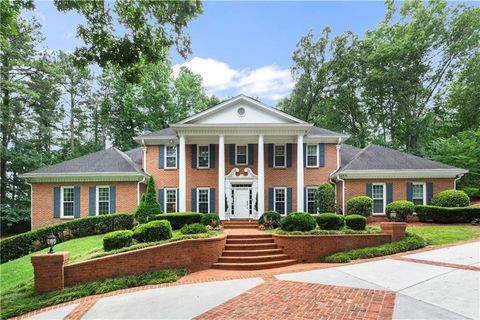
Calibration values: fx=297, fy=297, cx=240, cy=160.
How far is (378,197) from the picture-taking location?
18.1 meters

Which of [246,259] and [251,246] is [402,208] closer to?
[251,246]

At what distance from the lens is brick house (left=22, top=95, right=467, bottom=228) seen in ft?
57.4

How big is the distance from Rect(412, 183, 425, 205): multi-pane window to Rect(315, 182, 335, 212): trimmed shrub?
4951mm

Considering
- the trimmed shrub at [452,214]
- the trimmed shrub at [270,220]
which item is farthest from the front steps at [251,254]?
the trimmed shrub at [452,214]

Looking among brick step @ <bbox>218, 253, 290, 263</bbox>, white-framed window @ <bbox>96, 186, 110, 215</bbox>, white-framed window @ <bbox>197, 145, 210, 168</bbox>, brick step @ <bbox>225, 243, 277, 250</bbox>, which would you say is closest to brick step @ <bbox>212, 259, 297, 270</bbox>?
brick step @ <bbox>218, 253, 290, 263</bbox>

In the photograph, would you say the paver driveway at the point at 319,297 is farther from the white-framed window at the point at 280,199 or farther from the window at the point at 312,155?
the window at the point at 312,155

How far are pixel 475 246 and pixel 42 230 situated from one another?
60.2ft

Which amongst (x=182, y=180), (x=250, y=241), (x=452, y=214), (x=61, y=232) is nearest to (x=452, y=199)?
(x=452, y=214)

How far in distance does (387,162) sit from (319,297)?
14.9 m

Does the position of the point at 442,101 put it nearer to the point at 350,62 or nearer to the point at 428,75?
the point at 428,75

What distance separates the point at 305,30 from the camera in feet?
99.5

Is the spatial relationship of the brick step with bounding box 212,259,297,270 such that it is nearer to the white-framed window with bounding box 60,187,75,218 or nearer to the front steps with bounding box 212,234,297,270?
the front steps with bounding box 212,234,297,270

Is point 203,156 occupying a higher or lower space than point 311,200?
higher

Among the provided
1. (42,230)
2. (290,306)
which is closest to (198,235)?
(290,306)
